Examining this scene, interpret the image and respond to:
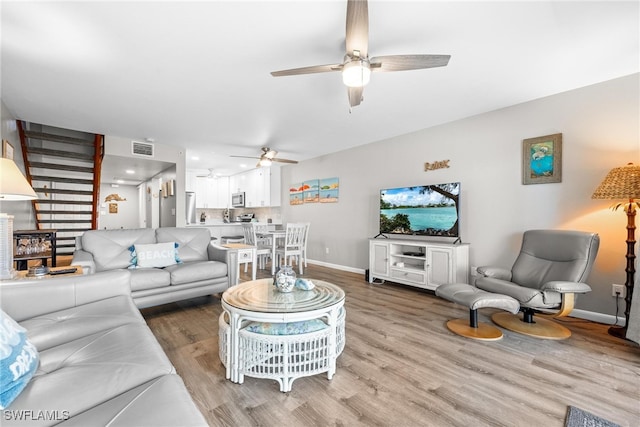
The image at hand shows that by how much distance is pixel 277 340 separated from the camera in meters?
1.70

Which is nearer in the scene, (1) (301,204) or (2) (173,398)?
(2) (173,398)

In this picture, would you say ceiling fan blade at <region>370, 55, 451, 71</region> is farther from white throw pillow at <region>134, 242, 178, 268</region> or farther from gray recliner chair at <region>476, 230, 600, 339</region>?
white throw pillow at <region>134, 242, 178, 268</region>

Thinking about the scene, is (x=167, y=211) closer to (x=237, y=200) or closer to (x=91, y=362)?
(x=237, y=200)

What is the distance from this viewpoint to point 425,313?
310 centimetres

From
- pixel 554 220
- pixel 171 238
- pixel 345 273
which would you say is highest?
pixel 554 220

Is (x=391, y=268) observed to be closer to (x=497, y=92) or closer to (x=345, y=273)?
(x=345, y=273)

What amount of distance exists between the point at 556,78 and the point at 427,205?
1.95 meters

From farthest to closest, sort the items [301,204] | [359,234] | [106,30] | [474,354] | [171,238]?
[301,204], [359,234], [171,238], [474,354], [106,30]

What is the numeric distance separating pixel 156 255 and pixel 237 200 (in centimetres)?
509

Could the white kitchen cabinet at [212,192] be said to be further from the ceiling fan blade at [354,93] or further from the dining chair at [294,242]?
the ceiling fan blade at [354,93]

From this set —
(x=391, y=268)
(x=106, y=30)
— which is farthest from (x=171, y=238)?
(x=391, y=268)

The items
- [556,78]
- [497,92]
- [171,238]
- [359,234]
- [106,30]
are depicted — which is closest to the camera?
[106,30]

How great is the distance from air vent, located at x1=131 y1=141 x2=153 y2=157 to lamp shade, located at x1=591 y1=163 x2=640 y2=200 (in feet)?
20.9

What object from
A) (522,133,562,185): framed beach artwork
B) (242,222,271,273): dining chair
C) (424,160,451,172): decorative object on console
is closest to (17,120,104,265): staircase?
(242,222,271,273): dining chair
